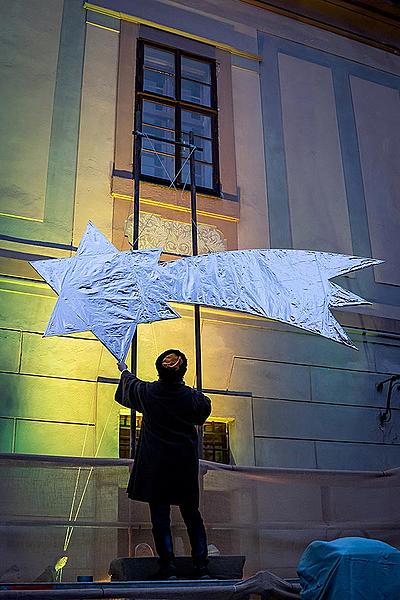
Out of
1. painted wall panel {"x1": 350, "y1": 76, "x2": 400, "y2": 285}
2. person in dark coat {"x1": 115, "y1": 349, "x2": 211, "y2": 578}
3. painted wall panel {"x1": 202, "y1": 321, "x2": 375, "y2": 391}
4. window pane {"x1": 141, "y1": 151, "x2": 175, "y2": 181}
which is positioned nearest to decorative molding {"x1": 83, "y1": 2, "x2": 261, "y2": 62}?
painted wall panel {"x1": 350, "y1": 76, "x2": 400, "y2": 285}

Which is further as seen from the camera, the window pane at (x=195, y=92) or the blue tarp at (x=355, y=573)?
the window pane at (x=195, y=92)

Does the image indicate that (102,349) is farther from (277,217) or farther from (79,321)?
(277,217)

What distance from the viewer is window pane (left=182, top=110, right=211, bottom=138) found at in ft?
25.2

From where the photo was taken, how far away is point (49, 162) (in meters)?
6.77

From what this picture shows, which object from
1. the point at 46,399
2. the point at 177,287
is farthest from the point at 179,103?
the point at 46,399

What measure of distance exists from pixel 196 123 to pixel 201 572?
5195mm

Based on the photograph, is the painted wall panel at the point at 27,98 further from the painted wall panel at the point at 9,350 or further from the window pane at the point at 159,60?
the painted wall panel at the point at 9,350

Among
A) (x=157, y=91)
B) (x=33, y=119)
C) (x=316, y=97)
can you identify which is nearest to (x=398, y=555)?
(x=33, y=119)

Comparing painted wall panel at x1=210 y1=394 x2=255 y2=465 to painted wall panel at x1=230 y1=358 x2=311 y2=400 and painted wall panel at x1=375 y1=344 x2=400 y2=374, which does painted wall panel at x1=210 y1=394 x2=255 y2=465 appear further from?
painted wall panel at x1=375 y1=344 x2=400 y2=374

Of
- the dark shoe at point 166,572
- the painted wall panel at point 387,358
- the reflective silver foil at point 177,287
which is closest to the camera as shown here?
the dark shoe at point 166,572

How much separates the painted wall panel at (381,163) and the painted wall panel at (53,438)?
151 inches

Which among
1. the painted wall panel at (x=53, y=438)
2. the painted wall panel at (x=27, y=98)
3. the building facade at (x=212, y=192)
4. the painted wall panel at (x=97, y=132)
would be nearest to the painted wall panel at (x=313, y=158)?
the building facade at (x=212, y=192)

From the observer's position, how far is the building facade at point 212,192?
611 cm

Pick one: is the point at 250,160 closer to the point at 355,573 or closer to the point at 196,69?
the point at 196,69
